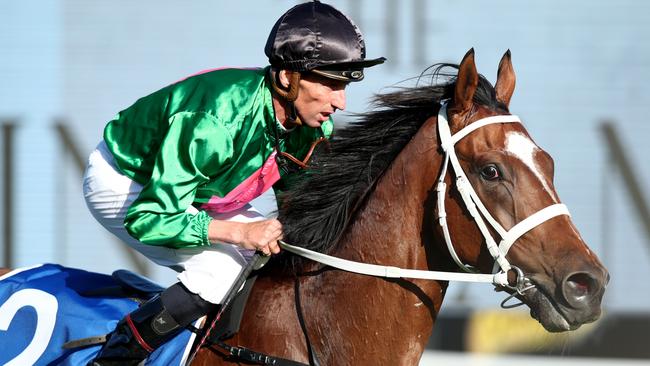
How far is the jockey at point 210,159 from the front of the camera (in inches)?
98.9

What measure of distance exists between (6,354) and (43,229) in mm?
4755

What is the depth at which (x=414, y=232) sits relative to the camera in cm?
254

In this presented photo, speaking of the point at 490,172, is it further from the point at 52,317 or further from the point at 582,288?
the point at 52,317

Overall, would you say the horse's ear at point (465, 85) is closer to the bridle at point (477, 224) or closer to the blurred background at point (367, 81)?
the bridle at point (477, 224)

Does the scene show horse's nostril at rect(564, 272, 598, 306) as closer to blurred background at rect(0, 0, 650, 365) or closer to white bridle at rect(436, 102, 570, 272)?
white bridle at rect(436, 102, 570, 272)

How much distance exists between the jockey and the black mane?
78 millimetres

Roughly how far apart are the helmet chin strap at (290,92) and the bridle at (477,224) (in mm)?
367

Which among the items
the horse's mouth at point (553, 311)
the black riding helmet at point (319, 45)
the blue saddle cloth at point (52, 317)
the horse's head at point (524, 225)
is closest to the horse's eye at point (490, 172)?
the horse's head at point (524, 225)

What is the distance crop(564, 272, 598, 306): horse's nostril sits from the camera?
2.28m

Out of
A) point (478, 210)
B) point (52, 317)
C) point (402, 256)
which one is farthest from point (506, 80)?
point (52, 317)

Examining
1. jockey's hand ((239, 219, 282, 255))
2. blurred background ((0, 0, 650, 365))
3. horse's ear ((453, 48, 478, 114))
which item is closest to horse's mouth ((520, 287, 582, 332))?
horse's ear ((453, 48, 478, 114))

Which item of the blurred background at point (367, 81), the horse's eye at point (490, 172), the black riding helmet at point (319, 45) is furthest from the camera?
the blurred background at point (367, 81)

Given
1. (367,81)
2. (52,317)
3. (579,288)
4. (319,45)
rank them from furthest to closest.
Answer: (367,81) < (52,317) < (319,45) < (579,288)

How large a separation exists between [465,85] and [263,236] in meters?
0.66
